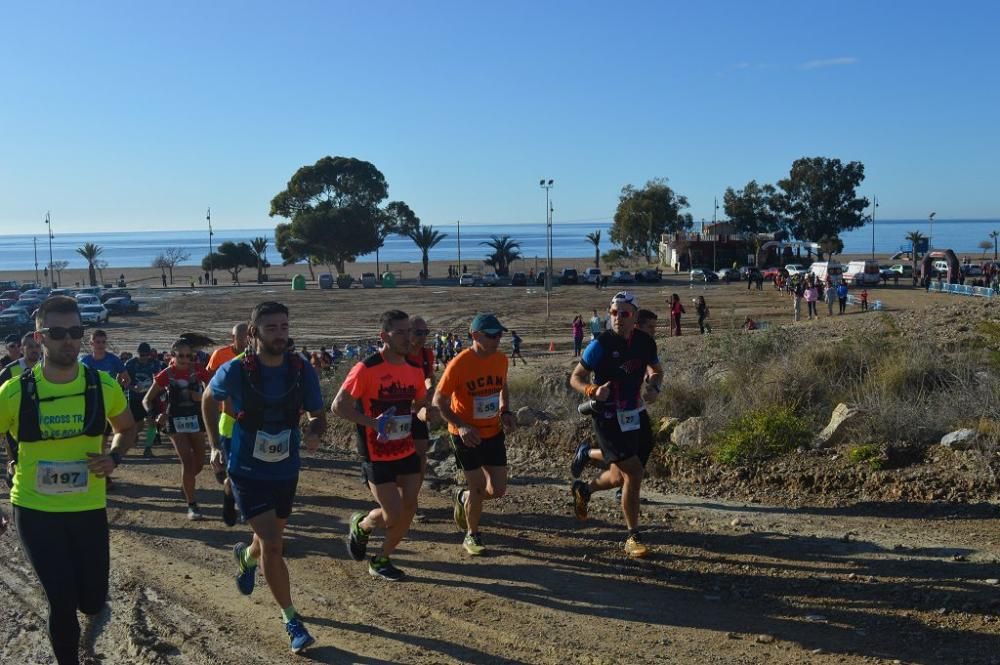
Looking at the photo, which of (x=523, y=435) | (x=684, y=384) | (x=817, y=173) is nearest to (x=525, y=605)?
(x=523, y=435)

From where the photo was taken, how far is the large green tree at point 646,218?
9269 centimetres

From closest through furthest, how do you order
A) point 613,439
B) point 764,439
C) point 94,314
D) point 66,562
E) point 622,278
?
point 66,562
point 613,439
point 764,439
point 94,314
point 622,278

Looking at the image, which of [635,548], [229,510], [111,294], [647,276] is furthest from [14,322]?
[647,276]

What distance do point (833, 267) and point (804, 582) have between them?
4852 centimetres

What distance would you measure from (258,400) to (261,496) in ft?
1.73

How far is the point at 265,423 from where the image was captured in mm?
5227

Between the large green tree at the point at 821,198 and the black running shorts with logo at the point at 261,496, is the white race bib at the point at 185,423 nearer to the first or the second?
the black running shorts with logo at the point at 261,496

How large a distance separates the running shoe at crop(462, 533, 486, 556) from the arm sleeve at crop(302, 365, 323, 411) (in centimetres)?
212

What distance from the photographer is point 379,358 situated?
6414 mm

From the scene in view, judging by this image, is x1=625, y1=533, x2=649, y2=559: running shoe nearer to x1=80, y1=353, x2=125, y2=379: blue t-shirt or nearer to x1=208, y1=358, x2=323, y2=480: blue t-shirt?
x1=208, y1=358, x2=323, y2=480: blue t-shirt

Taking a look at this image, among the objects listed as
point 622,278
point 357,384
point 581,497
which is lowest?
point 581,497

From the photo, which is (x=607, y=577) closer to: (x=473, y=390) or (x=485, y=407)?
(x=485, y=407)

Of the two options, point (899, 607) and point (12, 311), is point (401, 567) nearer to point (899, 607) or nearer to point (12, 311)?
point (899, 607)

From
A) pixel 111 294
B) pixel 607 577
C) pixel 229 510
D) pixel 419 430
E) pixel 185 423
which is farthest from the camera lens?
pixel 111 294
